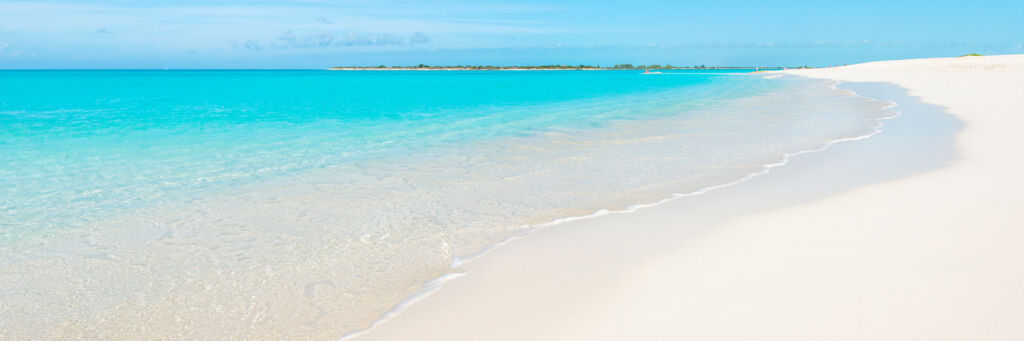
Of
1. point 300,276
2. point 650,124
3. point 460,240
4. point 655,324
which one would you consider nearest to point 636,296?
point 655,324

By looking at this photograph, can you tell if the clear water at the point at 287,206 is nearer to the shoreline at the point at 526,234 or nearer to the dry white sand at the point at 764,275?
the shoreline at the point at 526,234

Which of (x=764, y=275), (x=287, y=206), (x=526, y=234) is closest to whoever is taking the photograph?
(x=764, y=275)

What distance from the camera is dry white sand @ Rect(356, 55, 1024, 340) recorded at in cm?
330

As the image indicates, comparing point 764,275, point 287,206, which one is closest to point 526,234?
point 764,275

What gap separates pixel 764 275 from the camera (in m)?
4.02

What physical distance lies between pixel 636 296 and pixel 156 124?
1899 centimetres

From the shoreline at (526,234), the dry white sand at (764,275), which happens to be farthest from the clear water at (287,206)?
the dry white sand at (764,275)

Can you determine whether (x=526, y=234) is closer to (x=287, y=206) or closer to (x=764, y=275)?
(x=764, y=275)

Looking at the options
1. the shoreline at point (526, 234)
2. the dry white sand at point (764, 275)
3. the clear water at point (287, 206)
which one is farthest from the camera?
the clear water at point (287, 206)

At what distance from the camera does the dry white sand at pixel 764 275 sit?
3301mm

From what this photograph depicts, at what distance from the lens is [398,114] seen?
22.4 m

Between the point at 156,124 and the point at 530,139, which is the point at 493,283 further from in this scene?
the point at 156,124

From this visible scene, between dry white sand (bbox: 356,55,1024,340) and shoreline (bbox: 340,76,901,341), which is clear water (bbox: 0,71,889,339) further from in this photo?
dry white sand (bbox: 356,55,1024,340)

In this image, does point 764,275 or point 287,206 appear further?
point 287,206
